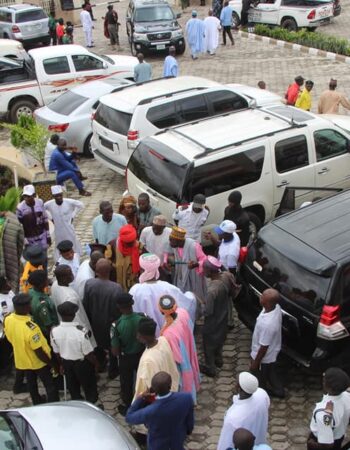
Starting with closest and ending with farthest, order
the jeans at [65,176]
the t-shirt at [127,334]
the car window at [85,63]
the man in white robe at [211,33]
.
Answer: the t-shirt at [127,334] → the jeans at [65,176] → the car window at [85,63] → the man in white robe at [211,33]

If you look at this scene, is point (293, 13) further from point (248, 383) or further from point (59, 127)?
point (248, 383)

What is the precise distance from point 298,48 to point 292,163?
13.3 meters

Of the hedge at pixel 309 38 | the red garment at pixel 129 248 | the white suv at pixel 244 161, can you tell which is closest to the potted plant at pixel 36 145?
the white suv at pixel 244 161

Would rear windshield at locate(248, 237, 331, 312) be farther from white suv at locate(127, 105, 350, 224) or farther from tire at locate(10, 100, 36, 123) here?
→ tire at locate(10, 100, 36, 123)

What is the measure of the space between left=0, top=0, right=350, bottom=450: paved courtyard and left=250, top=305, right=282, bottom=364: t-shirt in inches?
20.3

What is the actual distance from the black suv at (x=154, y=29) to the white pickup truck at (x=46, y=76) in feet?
17.5

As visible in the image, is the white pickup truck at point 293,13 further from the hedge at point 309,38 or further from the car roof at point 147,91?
the car roof at point 147,91

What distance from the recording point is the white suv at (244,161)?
8641mm

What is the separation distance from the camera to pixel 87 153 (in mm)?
13383

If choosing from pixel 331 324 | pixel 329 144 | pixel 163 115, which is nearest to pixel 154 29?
pixel 163 115

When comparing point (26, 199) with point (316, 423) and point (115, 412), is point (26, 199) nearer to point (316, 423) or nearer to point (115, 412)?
point (115, 412)

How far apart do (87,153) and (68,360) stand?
7.95 meters

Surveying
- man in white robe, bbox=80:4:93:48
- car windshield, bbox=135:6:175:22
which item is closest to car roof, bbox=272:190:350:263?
car windshield, bbox=135:6:175:22

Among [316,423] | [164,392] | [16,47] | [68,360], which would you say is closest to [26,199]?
[68,360]
